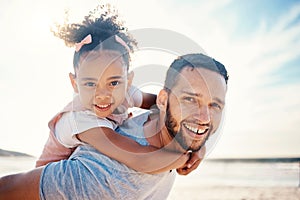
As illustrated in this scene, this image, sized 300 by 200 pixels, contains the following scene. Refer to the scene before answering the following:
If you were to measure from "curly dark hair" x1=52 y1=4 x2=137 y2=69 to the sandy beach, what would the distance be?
23.2 feet

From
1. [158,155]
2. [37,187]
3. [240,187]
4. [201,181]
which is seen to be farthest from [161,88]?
[201,181]

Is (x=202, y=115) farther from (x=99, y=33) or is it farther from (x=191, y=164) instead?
(x=99, y=33)

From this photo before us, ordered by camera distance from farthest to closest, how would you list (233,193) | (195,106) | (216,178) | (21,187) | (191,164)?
(216,178) → (233,193) → (191,164) → (195,106) → (21,187)

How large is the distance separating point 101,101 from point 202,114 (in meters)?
0.76

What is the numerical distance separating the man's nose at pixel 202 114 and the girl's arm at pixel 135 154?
0.27 meters

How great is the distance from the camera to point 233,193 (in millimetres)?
11031

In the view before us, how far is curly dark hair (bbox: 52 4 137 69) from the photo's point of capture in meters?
3.18

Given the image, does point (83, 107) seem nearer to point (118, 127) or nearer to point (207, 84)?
point (118, 127)

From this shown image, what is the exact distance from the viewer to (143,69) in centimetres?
338

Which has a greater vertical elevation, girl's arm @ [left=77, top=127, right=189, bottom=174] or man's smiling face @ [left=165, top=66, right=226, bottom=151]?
man's smiling face @ [left=165, top=66, right=226, bottom=151]

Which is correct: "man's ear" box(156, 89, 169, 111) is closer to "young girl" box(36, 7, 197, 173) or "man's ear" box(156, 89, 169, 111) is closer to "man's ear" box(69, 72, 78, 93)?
"young girl" box(36, 7, 197, 173)

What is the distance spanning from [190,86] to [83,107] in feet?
2.61

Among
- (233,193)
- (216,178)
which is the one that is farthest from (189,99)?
(216,178)

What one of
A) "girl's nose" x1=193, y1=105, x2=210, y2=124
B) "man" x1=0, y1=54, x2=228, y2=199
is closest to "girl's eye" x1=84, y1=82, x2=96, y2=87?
"man" x1=0, y1=54, x2=228, y2=199
